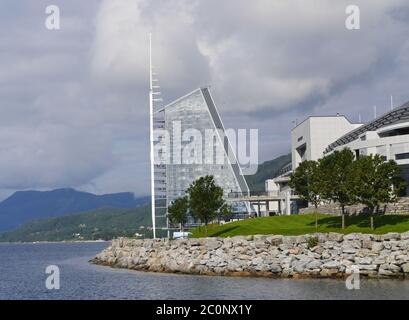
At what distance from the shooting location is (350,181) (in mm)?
75625

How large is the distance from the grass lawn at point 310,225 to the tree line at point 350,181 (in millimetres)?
1673

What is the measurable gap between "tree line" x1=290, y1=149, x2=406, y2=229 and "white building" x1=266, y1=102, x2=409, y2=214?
9897mm

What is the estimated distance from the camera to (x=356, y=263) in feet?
189

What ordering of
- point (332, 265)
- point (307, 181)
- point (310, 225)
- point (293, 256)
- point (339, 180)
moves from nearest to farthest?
1. point (332, 265)
2. point (293, 256)
3. point (339, 180)
4. point (310, 225)
5. point (307, 181)

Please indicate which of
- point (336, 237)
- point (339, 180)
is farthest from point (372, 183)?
point (336, 237)

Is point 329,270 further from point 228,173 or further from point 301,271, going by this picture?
point 228,173

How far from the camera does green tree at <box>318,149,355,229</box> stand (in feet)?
254

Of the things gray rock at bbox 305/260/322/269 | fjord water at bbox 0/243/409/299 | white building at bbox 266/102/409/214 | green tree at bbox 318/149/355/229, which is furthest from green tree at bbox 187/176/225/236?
gray rock at bbox 305/260/322/269

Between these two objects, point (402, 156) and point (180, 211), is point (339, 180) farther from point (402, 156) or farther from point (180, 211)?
point (180, 211)

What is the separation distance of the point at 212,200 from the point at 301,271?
30.2 metres

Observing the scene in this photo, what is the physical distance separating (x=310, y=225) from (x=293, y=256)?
26720 mm

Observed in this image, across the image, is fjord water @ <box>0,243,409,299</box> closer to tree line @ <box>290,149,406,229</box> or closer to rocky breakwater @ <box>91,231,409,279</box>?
rocky breakwater @ <box>91,231,409,279</box>

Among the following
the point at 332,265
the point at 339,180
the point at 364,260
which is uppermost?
the point at 339,180
